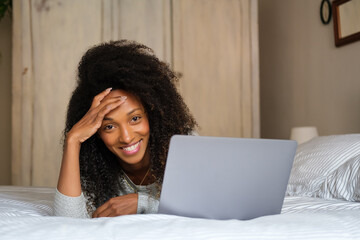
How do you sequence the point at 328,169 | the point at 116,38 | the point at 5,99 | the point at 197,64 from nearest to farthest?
the point at 328,169 → the point at 116,38 → the point at 197,64 → the point at 5,99

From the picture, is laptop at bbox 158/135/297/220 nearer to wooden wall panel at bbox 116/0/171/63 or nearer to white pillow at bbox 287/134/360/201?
white pillow at bbox 287/134/360/201

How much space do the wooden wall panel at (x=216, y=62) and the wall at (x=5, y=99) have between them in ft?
5.14

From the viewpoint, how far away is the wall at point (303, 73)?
2812 mm

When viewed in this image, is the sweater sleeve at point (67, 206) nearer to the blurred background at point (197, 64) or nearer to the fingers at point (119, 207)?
the fingers at point (119, 207)

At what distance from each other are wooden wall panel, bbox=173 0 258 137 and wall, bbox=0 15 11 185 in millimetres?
1565

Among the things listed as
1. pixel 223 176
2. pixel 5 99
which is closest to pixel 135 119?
pixel 223 176

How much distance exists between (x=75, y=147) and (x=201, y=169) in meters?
0.47

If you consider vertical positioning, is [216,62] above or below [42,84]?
above

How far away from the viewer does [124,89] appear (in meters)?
1.37

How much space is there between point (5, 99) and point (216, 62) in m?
1.90

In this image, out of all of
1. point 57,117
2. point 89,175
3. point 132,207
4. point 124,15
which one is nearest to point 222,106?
point 124,15

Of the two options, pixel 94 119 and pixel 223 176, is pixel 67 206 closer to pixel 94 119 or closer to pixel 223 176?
pixel 94 119

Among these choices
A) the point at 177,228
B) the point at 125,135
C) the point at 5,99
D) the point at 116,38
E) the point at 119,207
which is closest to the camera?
the point at 177,228

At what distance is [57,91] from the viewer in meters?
3.16
